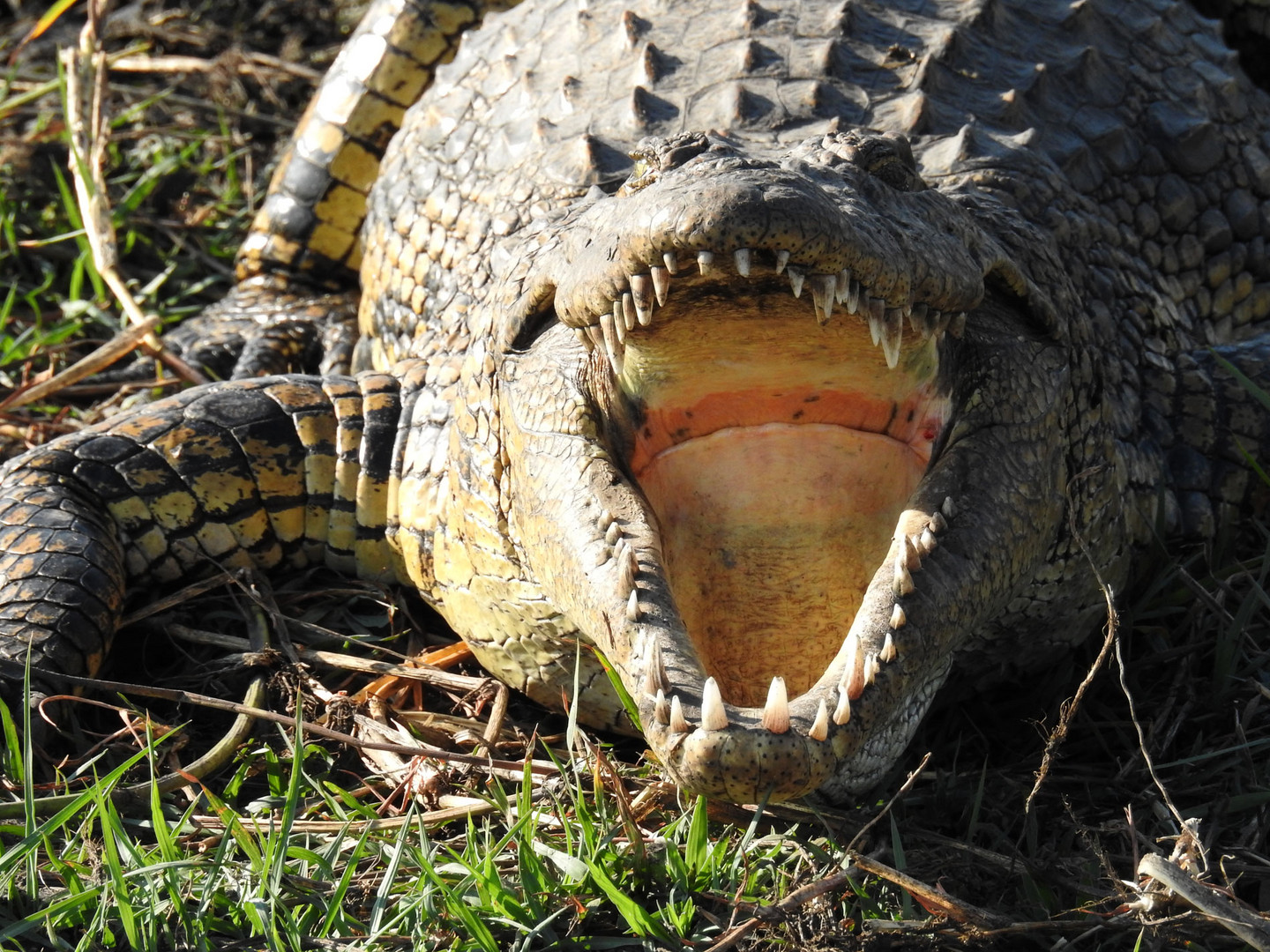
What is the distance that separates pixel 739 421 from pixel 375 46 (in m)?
2.45

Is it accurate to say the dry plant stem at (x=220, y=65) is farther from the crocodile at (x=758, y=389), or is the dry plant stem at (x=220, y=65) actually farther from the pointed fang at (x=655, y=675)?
the pointed fang at (x=655, y=675)

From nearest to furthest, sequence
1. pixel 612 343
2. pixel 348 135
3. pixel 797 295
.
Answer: pixel 797 295, pixel 612 343, pixel 348 135

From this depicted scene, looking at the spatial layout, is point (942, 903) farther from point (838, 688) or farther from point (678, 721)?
point (678, 721)

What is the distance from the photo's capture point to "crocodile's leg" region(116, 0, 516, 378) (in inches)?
181

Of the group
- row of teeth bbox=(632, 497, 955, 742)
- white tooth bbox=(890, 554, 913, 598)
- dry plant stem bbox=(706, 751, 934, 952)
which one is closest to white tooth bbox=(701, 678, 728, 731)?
row of teeth bbox=(632, 497, 955, 742)

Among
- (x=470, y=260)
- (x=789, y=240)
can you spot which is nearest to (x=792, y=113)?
(x=470, y=260)

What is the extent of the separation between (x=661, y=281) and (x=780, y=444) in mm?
631

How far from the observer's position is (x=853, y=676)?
2209 millimetres

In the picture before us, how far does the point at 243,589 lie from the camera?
3.24m

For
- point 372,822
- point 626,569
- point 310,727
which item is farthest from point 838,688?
point 310,727

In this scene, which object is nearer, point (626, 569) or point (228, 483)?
point (626, 569)

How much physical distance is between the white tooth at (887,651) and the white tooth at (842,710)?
117 millimetres

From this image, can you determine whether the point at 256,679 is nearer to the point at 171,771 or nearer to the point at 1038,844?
the point at 171,771

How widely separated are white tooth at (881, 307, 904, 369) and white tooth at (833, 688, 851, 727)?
627 mm
